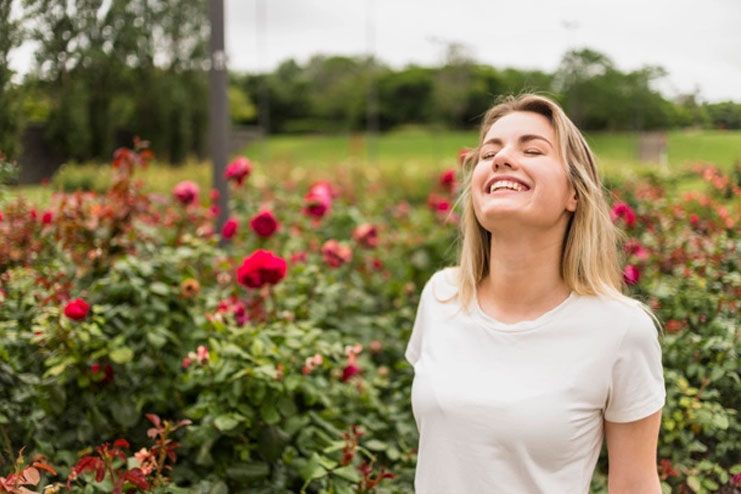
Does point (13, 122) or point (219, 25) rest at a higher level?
point (219, 25)

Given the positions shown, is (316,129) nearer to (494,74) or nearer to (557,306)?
(494,74)

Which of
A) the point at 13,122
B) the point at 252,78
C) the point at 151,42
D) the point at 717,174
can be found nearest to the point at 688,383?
the point at 717,174

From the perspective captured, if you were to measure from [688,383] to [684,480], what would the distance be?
0.26 m

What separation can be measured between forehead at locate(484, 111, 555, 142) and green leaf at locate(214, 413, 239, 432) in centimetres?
85

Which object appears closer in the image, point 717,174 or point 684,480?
point 684,480

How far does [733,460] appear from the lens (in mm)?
1898

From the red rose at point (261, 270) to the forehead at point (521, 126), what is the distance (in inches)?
29.7

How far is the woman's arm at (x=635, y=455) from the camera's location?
1350 mm

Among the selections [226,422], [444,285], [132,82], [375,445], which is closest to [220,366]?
[226,422]

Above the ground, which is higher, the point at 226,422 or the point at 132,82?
the point at 132,82

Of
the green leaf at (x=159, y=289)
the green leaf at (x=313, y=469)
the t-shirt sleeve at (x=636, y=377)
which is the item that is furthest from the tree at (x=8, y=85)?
the t-shirt sleeve at (x=636, y=377)

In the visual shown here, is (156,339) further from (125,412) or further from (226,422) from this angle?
(226,422)

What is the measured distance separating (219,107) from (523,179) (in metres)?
2.03

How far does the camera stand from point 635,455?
4.46 ft
